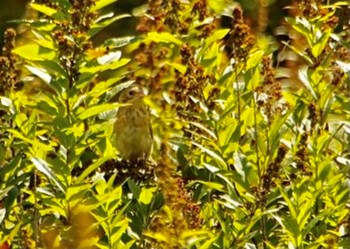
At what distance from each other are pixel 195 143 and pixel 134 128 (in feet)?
6.22

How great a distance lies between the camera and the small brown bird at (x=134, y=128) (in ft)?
20.2

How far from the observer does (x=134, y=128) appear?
6684 mm

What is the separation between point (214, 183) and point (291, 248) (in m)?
0.47

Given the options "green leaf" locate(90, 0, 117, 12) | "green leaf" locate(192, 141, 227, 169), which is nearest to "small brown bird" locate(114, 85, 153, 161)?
"green leaf" locate(90, 0, 117, 12)

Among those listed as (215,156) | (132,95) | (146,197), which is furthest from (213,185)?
(132,95)

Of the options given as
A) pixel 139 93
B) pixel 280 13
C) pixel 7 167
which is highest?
pixel 7 167

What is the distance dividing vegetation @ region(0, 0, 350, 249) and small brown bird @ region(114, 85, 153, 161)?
59 cm

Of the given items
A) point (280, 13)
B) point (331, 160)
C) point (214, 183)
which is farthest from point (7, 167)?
point (280, 13)

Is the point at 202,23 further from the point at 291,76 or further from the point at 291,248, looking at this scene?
the point at 291,248

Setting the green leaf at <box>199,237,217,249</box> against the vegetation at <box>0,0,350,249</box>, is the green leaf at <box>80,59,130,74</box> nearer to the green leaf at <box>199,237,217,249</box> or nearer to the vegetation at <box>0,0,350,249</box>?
the vegetation at <box>0,0,350,249</box>

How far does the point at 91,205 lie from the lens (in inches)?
176

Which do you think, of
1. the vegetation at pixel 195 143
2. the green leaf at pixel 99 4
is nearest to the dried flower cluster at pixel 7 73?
the vegetation at pixel 195 143

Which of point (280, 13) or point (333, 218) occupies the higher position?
point (333, 218)

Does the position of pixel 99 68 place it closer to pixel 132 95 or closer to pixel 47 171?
pixel 47 171
